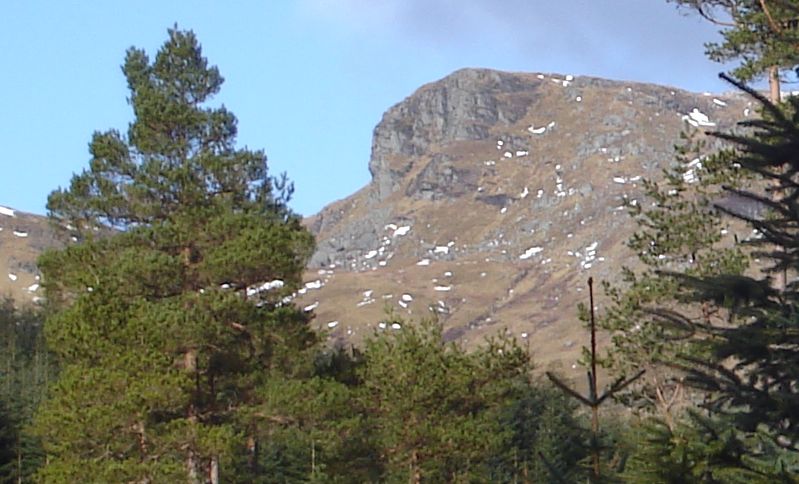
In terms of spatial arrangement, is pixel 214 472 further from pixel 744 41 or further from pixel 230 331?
pixel 744 41

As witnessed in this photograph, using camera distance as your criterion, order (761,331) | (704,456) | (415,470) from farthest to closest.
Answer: (415,470) < (761,331) < (704,456)

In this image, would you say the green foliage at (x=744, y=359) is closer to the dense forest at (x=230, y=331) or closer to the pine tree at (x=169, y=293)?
the dense forest at (x=230, y=331)

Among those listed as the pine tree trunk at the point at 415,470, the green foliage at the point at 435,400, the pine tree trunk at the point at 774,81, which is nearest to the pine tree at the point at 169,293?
the green foliage at the point at 435,400

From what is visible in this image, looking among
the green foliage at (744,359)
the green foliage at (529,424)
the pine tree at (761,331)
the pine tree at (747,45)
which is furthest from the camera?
the green foliage at (529,424)

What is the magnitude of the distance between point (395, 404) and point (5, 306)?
9691 centimetres

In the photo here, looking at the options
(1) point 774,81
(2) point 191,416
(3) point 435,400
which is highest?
(1) point 774,81

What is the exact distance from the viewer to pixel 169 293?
3084 centimetres

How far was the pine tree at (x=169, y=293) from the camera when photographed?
27.8 m

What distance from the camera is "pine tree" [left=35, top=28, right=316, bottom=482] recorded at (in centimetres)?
2784

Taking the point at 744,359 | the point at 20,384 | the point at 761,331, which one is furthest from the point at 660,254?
the point at 20,384

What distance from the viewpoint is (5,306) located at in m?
123

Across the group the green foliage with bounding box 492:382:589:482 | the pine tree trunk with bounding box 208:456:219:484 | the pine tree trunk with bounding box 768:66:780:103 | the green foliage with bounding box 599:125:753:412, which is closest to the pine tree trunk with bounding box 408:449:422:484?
the green foliage with bounding box 492:382:589:482

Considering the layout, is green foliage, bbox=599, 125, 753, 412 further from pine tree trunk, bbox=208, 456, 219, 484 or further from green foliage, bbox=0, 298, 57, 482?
green foliage, bbox=0, 298, 57, 482

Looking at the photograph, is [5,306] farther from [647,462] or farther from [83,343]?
[647,462]
